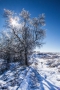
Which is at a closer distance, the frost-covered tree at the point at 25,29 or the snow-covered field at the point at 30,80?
the snow-covered field at the point at 30,80

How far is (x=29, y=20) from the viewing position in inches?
677

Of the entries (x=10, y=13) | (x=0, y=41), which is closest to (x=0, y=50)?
(x=0, y=41)

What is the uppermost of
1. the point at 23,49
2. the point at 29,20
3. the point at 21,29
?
the point at 29,20

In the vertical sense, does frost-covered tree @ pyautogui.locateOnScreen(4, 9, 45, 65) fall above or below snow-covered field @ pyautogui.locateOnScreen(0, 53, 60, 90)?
above

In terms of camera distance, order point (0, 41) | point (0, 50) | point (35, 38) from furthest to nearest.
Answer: point (0, 41)
point (0, 50)
point (35, 38)

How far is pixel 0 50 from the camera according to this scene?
2425cm

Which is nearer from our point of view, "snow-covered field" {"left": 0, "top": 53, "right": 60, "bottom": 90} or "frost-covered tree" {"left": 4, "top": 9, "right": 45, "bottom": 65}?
"snow-covered field" {"left": 0, "top": 53, "right": 60, "bottom": 90}

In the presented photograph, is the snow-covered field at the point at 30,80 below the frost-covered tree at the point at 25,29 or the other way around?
below

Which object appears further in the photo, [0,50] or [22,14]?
[0,50]

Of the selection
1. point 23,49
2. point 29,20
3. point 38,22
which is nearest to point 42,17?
point 38,22

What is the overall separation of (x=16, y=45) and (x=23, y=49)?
1550 millimetres

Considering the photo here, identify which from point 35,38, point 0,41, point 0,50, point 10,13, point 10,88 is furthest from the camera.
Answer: point 0,41

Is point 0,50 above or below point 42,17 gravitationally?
below

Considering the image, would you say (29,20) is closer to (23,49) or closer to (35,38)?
(35,38)
